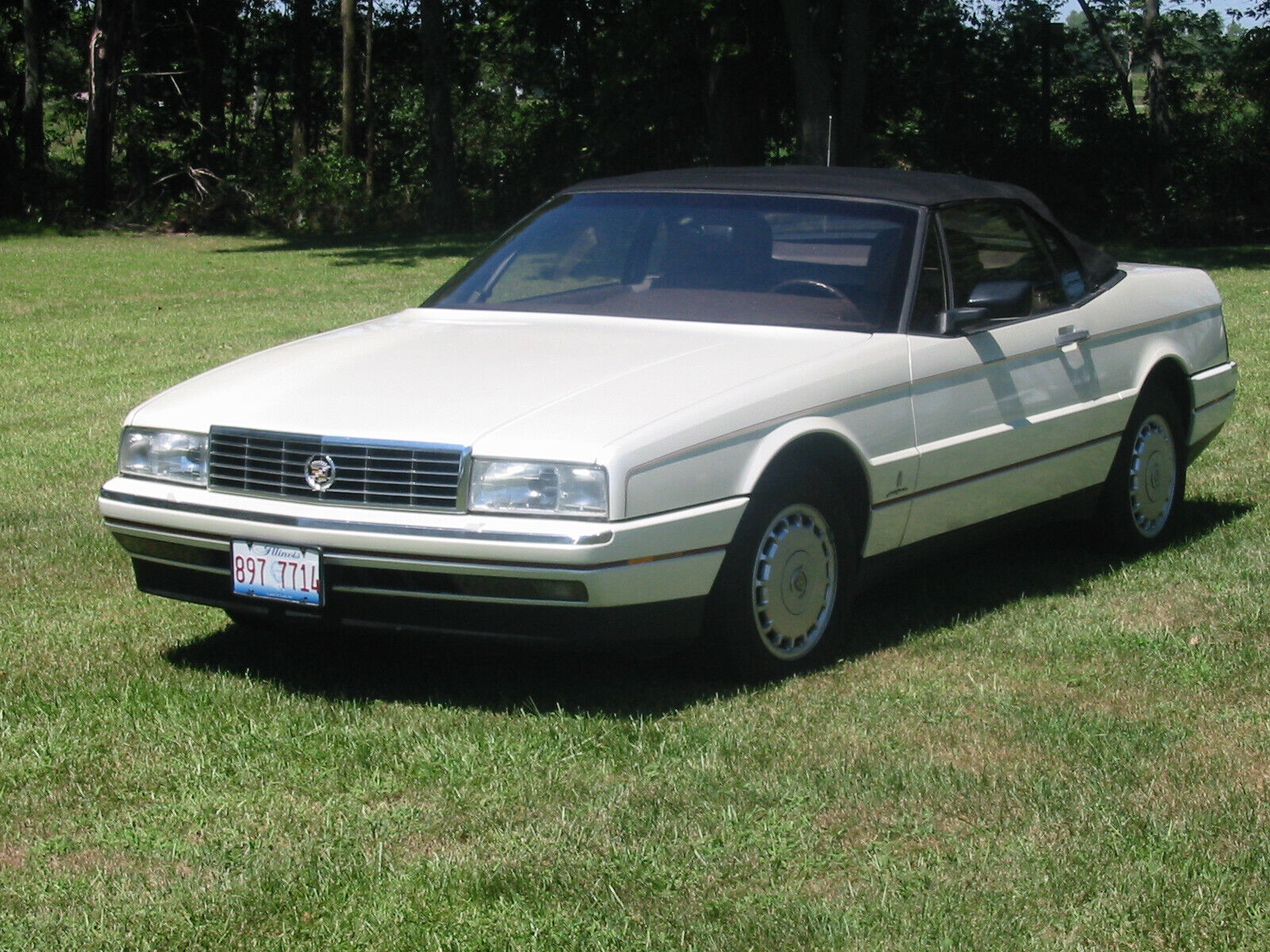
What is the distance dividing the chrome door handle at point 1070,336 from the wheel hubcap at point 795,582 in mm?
1513

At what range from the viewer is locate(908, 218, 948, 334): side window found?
589 centimetres

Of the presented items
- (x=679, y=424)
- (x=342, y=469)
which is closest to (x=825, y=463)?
(x=679, y=424)

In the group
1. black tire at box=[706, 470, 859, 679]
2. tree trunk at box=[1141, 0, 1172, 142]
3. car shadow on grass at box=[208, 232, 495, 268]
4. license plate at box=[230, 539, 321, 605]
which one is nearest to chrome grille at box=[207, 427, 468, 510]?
license plate at box=[230, 539, 321, 605]

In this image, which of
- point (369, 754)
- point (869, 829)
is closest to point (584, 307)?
point (369, 754)

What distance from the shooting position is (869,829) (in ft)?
13.4

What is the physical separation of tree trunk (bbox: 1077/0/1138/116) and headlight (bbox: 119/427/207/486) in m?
28.9

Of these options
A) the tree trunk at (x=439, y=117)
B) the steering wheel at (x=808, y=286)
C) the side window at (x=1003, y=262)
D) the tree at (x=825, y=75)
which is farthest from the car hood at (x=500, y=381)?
the tree trunk at (x=439, y=117)

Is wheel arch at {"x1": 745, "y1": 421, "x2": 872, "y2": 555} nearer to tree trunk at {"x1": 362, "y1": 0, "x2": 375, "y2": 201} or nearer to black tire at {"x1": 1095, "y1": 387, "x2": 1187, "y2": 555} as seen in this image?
black tire at {"x1": 1095, "y1": 387, "x2": 1187, "y2": 555}

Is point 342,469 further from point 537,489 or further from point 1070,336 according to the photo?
point 1070,336

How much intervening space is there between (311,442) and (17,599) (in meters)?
2.04

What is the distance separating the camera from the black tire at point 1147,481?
22.7 ft

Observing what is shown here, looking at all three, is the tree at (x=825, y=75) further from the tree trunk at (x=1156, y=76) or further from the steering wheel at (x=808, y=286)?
the steering wheel at (x=808, y=286)

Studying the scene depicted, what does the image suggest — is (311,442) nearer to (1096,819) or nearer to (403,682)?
(403,682)

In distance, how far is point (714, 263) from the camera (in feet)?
20.0
